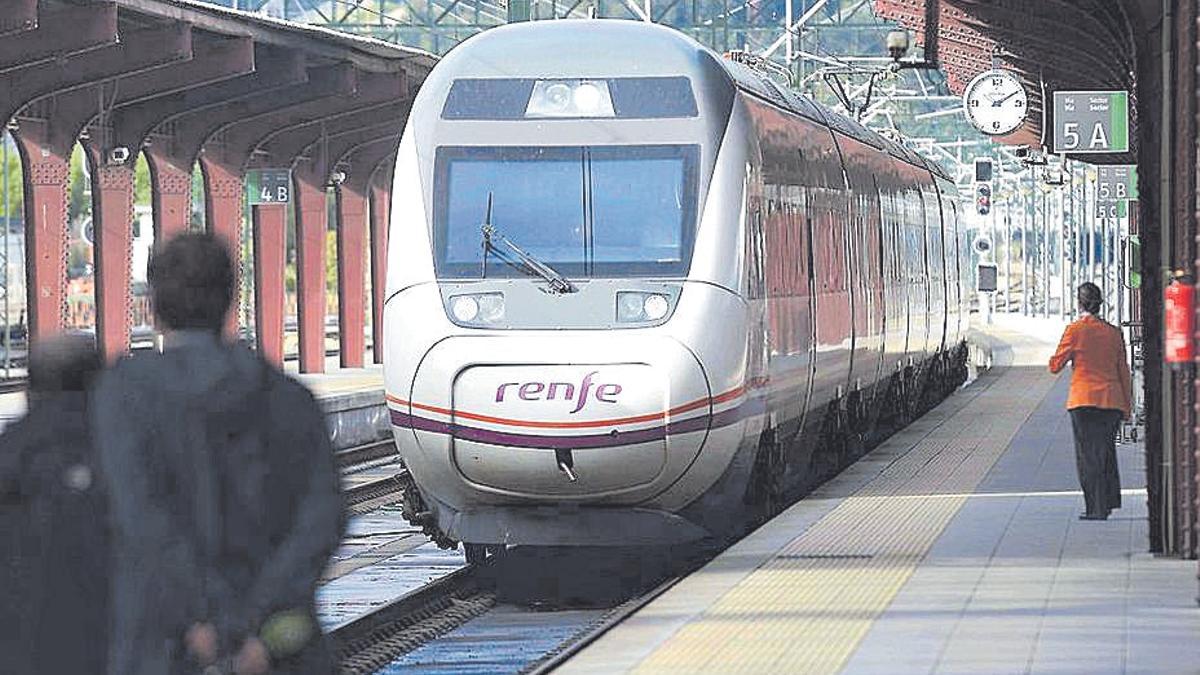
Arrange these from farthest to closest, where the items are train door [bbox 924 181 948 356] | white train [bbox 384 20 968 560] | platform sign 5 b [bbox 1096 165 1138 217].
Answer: train door [bbox 924 181 948 356]
platform sign 5 b [bbox 1096 165 1138 217]
white train [bbox 384 20 968 560]

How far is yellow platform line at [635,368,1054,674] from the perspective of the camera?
36.0ft

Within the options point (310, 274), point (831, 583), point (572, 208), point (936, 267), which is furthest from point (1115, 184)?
point (831, 583)

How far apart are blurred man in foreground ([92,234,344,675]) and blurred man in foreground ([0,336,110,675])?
1.05 ft

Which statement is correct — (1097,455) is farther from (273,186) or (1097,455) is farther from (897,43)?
(273,186)

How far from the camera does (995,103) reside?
29562mm

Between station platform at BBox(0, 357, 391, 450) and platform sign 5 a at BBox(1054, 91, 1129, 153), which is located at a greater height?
platform sign 5 a at BBox(1054, 91, 1129, 153)

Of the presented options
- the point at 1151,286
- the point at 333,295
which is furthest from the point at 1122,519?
the point at 333,295

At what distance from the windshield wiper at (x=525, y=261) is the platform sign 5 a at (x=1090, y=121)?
8.36 metres

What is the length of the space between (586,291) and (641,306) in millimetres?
334

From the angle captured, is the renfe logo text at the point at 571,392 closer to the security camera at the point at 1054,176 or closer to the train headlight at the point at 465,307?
the train headlight at the point at 465,307

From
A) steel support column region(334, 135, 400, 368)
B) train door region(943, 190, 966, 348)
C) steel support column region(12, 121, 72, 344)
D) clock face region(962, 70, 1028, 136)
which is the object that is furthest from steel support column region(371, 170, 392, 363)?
clock face region(962, 70, 1028, 136)

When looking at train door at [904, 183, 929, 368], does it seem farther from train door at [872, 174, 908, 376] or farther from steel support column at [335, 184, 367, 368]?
steel support column at [335, 184, 367, 368]

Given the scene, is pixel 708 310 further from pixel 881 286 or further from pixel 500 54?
pixel 881 286

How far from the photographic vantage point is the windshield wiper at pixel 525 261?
14.9 meters
